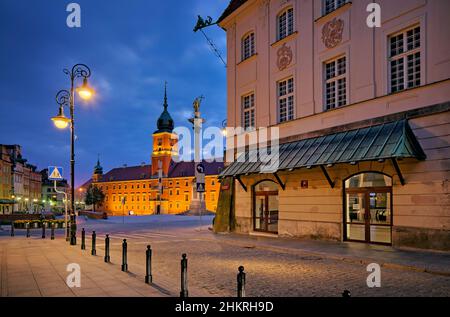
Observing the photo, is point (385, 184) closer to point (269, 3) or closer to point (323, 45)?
point (323, 45)

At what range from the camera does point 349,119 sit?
50.7 ft

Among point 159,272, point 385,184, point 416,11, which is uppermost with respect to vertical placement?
point 416,11

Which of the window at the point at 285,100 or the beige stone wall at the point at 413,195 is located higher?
the window at the point at 285,100

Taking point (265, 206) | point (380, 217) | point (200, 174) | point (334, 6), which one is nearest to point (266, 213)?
point (265, 206)

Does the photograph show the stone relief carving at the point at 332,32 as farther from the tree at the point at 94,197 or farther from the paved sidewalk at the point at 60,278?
the tree at the point at 94,197

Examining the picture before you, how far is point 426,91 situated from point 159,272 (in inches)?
401

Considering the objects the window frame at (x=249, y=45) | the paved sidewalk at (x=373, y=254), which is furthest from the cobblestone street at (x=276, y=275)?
the window frame at (x=249, y=45)

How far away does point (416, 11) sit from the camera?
13156mm

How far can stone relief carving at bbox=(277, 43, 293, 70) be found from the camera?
741 inches

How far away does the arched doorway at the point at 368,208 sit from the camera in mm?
14125

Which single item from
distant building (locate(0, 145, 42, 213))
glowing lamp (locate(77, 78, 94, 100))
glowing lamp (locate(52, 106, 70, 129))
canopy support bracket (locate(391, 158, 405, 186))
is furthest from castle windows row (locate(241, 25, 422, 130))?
distant building (locate(0, 145, 42, 213))

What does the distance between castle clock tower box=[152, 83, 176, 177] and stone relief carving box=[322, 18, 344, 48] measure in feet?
311

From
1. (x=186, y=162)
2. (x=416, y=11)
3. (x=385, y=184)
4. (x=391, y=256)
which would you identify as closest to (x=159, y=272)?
(x=391, y=256)

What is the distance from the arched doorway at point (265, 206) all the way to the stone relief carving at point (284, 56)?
5890 millimetres
